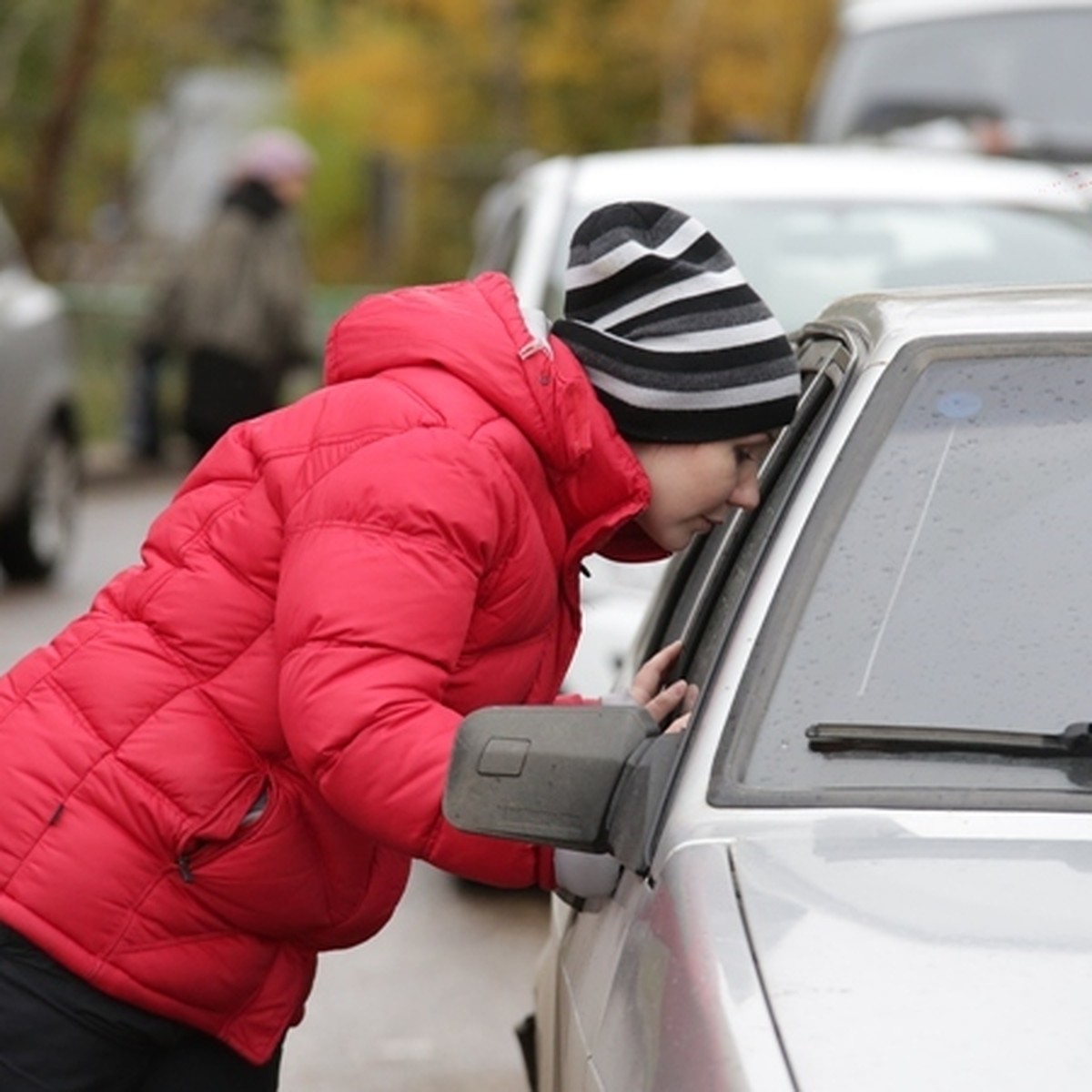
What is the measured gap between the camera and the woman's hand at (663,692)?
3.25 metres

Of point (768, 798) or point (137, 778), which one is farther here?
point (137, 778)

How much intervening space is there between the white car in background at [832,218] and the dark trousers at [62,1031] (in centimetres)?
385

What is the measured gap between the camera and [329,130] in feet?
133

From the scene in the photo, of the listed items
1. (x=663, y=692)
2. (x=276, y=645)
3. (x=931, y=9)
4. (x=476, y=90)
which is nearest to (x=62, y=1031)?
(x=276, y=645)

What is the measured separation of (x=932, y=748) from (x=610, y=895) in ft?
1.45

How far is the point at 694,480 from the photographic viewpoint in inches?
132

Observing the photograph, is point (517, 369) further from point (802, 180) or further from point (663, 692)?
point (802, 180)

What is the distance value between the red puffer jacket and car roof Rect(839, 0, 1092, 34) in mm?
8641

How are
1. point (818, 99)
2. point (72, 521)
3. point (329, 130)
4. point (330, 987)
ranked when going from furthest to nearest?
point (329, 130) < point (72, 521) < point (818, 99) < point (330, 987)

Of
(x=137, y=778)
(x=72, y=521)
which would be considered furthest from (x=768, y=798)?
(x=72, y=521)


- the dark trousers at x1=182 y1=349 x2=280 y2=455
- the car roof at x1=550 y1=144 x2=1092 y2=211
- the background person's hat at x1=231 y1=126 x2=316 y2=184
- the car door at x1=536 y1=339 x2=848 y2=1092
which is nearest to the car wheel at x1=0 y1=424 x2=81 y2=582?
the dark trousers at x1=182 y1=349 x2=280 y2=455

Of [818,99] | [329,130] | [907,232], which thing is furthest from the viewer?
[329,130]

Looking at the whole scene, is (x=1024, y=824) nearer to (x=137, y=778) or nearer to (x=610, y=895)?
(x=610, y=895)

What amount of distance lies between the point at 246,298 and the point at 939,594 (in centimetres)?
1068
